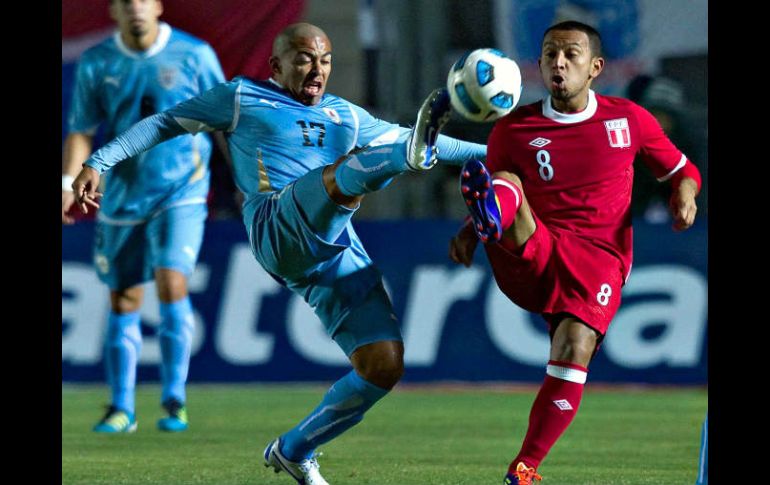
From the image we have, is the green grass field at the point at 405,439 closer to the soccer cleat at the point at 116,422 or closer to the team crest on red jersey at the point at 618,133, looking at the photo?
the soccer cleat at the point at 116,422

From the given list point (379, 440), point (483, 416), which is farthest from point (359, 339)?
point (483, 416)

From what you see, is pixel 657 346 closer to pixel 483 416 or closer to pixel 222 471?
pixel 483 416

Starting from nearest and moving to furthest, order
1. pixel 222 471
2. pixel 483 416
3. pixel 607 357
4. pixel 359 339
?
pixel 359 339 < pixel 222 471 < pixel 483 416 < pixel 607 357

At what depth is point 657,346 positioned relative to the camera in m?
9.46

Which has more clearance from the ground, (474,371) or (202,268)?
(202,268)

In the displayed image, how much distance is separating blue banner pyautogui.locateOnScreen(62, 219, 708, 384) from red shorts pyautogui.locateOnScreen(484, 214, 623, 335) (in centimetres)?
442

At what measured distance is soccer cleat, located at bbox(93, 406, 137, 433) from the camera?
287 inches

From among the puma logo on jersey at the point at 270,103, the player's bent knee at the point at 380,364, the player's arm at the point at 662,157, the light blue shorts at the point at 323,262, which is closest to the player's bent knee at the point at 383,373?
the player's bent knee at the point at 380,364

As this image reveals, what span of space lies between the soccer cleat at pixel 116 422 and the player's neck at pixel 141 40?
204 cm

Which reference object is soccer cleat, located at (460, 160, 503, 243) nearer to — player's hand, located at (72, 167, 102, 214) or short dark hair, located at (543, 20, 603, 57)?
short dark hair, located at (543, 20, 603, 57)

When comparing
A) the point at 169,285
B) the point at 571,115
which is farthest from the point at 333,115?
the point at 169,285

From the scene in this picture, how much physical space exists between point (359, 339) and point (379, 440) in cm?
194

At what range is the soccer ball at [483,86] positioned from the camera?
Answer: 4492 mm

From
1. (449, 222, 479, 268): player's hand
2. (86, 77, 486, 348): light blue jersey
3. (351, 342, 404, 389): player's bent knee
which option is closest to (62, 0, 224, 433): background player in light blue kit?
(86, 77, 486, 348): light blue jersey
